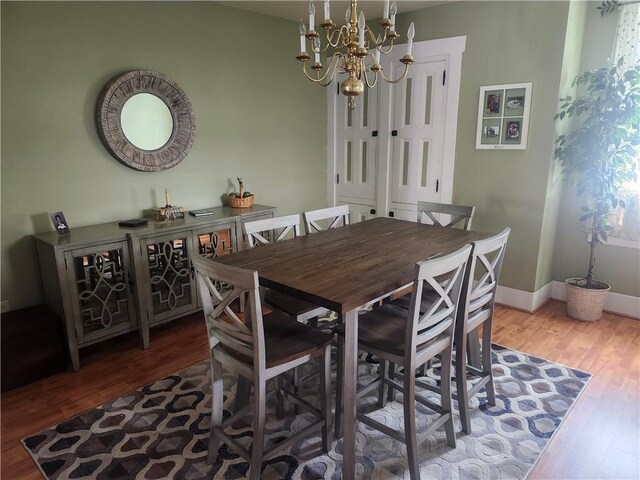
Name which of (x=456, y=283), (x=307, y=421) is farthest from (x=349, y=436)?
(x=456, y=283)

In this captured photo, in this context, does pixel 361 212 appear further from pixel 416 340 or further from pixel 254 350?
pixel 254 350

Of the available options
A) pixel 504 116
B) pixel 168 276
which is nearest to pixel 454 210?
pixel 504 116

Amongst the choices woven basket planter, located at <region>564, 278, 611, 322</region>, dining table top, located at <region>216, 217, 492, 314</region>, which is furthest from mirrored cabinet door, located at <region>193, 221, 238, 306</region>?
woven basket planter, located at <region>564, 278, 611, 322</region>

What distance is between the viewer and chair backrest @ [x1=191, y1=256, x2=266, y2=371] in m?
1.62

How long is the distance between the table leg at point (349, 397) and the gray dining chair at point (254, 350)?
0.18 meters

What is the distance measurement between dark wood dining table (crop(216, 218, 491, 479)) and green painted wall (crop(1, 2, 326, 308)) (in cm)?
147

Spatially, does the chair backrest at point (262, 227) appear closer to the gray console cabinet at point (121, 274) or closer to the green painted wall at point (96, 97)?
the gray console cabinet at point (121, 274)

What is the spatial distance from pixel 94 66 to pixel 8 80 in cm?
55

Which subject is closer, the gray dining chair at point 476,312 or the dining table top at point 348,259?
the dining table top at point 348,259

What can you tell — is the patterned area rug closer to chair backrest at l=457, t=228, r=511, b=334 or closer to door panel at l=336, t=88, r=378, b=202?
chair backrest at l=457, t=228, r=511, b=334

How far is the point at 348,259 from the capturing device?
2.25 m

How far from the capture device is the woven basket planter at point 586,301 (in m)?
3.42

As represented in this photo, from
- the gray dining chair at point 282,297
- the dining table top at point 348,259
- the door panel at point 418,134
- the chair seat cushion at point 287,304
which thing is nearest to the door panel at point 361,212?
the door panel at point 418,134

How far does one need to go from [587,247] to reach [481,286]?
220 cm
